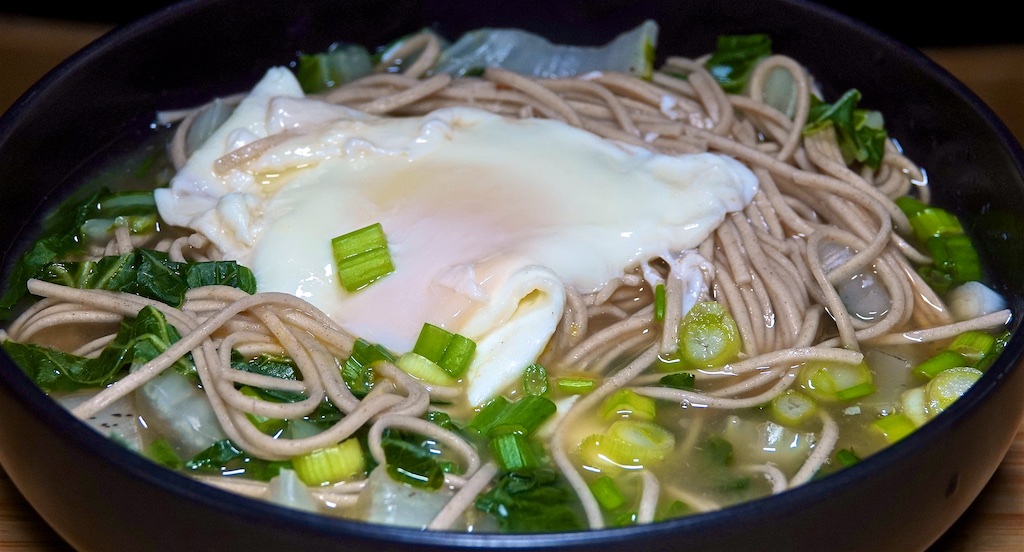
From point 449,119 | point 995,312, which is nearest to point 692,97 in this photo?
point 449,119

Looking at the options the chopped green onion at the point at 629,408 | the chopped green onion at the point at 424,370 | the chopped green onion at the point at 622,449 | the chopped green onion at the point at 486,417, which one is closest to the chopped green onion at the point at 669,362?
the chopped green onion at the point at 629,408

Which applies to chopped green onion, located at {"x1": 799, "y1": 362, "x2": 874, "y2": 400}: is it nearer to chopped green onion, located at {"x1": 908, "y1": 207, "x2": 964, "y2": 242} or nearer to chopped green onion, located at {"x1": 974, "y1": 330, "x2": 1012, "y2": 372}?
chopped green onion, located at {"x1": 974, "y1": 330, "x2": 1012, "y2": 372}

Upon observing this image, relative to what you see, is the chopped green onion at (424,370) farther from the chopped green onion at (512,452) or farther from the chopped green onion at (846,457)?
the chopped green onion at (846,457)

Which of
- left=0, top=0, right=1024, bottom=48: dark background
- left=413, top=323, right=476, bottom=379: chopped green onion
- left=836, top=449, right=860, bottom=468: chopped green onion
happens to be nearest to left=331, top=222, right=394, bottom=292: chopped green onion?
left=413, top=323, right=476, bottom=379: chopped green onion

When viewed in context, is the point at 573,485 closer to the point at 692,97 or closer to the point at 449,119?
the point at 449,119

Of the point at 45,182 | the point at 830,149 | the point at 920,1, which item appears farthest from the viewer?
the point at 920,1
